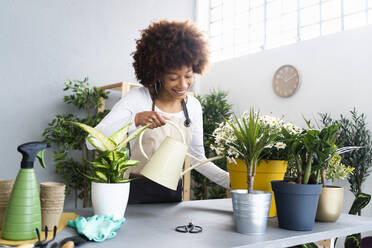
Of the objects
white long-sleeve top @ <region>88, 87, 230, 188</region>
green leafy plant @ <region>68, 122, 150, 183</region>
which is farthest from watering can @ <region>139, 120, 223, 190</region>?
white long-sleeve top @ <region>88, 87, 230, 188</region>

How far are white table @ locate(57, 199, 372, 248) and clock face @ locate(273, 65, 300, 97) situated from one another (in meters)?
2.56

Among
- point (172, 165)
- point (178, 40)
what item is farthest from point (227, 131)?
point (178, 40)

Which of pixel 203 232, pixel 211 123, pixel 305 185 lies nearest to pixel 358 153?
pixel 211 123

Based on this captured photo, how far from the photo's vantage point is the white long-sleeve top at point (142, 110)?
1581 millimetres

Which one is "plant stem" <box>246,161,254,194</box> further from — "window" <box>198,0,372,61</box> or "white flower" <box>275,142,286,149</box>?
"window" <box>198,0,372,61</box>

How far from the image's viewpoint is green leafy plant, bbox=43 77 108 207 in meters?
3.61

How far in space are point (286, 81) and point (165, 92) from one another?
7.67 ft

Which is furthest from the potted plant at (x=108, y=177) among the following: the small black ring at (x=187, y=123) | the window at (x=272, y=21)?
the window at (x=272, y=21)

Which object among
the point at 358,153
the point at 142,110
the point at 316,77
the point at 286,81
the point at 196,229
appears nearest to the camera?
the point at 196,229

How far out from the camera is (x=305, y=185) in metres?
1.03

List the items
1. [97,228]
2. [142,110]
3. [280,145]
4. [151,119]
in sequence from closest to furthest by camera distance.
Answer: [97,228] → [280,145] → [151,119] → [142,110]

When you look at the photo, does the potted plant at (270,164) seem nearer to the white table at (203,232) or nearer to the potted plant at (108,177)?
the white table at (203,232)

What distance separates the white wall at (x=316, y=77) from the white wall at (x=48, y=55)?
1.60 meters

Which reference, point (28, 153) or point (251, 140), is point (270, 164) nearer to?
point (251, 140)
